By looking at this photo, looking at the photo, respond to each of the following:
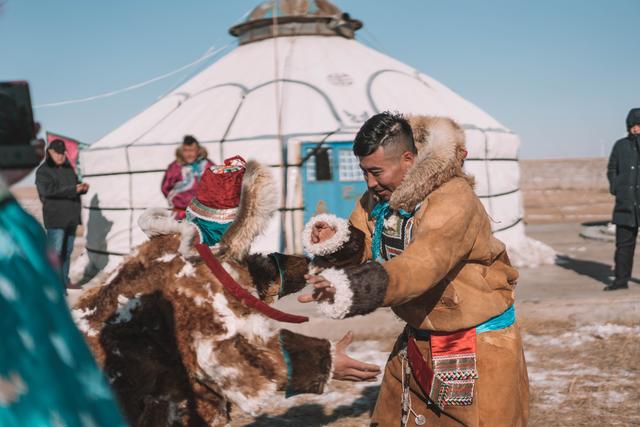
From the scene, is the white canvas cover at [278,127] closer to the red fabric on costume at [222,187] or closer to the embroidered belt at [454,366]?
the red fabric on costume at [222,187]

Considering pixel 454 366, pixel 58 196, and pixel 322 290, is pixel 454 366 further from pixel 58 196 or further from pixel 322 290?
pixel 58 196

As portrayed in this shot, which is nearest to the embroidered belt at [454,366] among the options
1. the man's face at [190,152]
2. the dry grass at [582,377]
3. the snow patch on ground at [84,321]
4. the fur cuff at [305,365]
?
the fur cuff at [305,365]

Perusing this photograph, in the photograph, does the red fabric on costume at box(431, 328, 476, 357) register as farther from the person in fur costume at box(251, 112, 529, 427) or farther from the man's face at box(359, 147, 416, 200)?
the man's face at box(359, 147, 416, 200)

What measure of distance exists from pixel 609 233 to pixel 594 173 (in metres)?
24.4

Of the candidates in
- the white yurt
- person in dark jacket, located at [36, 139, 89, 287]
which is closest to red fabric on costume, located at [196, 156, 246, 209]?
person in dark jacket, located at [36, 139, 89, 287]

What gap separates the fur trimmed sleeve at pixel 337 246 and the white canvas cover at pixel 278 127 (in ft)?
18.5

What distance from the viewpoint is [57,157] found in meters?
6.34

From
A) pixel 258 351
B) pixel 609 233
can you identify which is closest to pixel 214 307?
pixel 258 351

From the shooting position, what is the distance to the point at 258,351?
1.92m

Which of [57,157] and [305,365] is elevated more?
[57,157]

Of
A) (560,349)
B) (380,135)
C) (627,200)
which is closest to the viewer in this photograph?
(380,135)

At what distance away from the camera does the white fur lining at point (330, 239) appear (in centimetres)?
213

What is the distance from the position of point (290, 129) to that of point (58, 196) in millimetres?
3204

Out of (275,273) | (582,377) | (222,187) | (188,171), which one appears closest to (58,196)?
(188,171)
